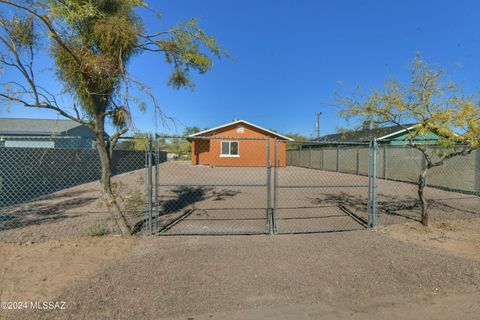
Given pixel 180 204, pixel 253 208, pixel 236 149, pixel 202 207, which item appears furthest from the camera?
pixel 236 149

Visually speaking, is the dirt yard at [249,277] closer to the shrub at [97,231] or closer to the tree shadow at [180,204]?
the shrub at [97,231]

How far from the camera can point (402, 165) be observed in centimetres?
1395

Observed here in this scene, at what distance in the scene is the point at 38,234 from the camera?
493 centimetres

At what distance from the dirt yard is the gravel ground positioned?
0.01 m

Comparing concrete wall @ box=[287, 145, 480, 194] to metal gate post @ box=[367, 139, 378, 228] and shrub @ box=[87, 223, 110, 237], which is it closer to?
metal gate post @ box=[367, 139, 378, 228]

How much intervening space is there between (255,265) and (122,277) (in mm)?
1776

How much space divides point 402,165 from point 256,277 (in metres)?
13.5

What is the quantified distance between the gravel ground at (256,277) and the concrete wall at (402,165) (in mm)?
8281

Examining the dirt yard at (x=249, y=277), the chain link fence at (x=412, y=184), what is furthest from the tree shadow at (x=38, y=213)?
the chain link fence at (x=412, y=184)

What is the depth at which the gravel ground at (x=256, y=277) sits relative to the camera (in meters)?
2.84

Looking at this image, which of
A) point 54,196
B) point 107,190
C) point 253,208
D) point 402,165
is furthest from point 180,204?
point 402,165

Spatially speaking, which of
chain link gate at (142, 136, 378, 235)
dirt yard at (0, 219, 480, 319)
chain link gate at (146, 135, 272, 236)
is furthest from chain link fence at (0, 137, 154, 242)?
dirt yard at (0, 219, 480, 319)

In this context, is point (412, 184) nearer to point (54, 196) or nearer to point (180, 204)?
point (180, 204)

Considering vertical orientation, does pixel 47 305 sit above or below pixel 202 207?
below
